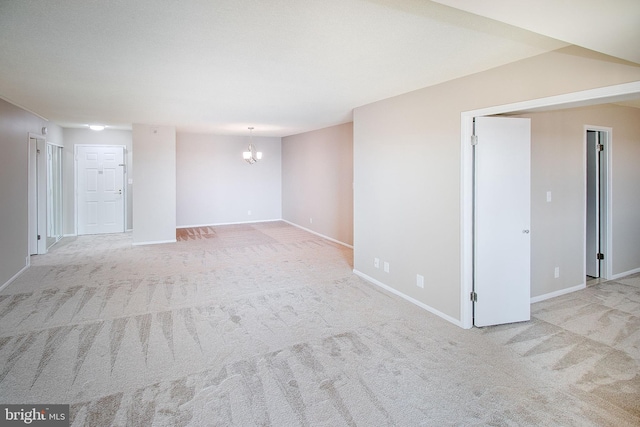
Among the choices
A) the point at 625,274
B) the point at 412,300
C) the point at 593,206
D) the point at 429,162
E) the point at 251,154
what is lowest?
the point at 412,300

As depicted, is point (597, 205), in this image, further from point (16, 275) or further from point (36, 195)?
point (36, 195)

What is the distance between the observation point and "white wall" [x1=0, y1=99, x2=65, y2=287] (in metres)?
4.57

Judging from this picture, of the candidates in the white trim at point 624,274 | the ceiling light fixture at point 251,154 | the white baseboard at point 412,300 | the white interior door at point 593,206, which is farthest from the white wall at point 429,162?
the ceiling light fixture at point 251,154

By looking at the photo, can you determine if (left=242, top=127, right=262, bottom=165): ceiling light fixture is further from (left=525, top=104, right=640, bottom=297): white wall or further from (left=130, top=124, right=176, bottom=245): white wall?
(left=525, top=104, right=640, bottom=297): white wall

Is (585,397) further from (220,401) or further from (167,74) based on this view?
(167,74)

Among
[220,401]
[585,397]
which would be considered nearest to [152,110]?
[220,401]

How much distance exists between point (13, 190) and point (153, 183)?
2.60 m

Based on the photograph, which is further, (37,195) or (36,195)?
(37,195)

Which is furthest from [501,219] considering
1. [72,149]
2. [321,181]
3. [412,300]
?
[72,149]

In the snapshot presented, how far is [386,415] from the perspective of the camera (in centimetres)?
223

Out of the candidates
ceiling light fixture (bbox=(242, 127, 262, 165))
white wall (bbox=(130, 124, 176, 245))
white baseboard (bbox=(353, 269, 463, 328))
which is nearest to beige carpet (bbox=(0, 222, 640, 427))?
white baseboard (bbox=(353, 269, 463, 328))

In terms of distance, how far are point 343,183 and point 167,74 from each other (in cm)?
456

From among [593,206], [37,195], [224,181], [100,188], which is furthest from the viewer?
[224,181]

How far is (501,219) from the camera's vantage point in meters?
3.52
